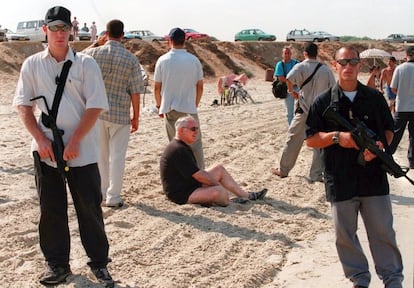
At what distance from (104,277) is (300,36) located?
51.4 m

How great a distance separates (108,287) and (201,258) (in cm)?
100

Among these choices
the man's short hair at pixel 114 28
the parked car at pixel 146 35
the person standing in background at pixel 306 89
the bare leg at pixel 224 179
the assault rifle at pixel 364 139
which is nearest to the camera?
the assault rifle at pixel 364 139

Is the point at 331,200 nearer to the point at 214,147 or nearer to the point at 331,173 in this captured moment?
the point at 331,173

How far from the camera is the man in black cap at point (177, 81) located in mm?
7812

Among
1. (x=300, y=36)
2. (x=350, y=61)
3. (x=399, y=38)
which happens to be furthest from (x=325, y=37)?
(x=350, y=61)

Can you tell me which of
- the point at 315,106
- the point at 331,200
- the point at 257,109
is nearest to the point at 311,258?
the point at 331,200

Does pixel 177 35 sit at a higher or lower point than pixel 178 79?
higher

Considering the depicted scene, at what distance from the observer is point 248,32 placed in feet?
175

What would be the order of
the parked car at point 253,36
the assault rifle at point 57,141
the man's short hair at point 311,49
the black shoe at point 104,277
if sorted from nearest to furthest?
the assault rifle at point 57,141 < the black shoe at point 104,277 < the man's short hair at point 311,49 < the parked car at point 253,36

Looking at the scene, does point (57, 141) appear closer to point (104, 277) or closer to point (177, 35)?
point (104, 277)

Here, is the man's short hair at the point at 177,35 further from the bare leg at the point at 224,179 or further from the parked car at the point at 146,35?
the parked car at the point at 146,35

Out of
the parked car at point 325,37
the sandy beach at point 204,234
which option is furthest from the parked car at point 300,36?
the sandy beach at point 204,234

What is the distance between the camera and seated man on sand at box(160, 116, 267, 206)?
7.28 m

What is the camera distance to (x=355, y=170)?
14.9 feet
